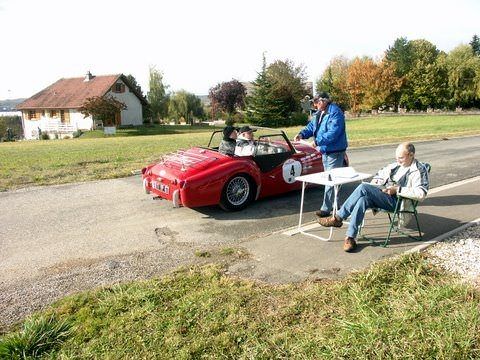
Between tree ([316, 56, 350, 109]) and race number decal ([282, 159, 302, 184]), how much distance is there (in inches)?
2215

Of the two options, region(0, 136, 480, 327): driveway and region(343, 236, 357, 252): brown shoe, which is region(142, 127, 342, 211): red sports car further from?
region(343, 236, 357, 252): brown shoe

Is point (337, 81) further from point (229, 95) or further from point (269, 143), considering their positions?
point (269, 143)

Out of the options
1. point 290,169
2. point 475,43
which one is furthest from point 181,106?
point 475,43

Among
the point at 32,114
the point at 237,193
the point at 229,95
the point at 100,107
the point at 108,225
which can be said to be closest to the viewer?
the point at 108,225

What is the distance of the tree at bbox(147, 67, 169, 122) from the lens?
61.0 metres

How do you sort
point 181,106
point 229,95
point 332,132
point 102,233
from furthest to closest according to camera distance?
point 181,106 < point 229,95 < point 332,132 < point 102,233

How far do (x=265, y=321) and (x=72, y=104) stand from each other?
50073mm

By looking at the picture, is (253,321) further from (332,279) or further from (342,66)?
(342,66)

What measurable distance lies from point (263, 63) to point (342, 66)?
1212 inches

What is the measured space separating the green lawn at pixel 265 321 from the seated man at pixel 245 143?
129 inches

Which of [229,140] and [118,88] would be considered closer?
[229,140]

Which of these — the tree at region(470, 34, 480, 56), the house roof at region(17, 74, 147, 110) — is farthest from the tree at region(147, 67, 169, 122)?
the tree at region(470, 34, 480, 56)

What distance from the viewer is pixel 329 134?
240 inches

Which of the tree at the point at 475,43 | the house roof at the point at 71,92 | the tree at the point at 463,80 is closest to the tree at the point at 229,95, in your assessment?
the house roof at the point at 71,92
